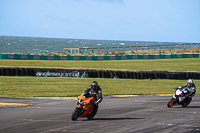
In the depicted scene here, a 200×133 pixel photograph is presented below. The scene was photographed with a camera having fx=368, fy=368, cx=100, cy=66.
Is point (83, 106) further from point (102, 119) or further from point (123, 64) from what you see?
point (123, 64)

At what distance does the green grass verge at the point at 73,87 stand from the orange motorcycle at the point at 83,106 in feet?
30.4

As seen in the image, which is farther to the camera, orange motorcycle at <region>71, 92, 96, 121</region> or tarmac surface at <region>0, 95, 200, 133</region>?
orange motorcycle at <region>71, 92, 96, 121</region>

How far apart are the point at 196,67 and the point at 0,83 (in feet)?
77.2

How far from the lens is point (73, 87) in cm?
2622

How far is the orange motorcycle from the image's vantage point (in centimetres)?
1233

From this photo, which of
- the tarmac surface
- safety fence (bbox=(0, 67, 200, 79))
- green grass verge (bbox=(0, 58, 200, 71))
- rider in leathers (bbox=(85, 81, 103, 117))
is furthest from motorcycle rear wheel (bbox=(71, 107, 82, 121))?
green grass verge (bbox=(0, 58, 200, 71))

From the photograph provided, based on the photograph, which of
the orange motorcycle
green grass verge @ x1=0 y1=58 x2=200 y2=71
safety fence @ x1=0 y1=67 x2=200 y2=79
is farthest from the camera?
green grass verge @ x1=0 y1=58 x2=200 y2=71

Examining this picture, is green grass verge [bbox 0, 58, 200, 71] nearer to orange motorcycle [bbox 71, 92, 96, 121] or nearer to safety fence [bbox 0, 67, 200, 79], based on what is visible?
safety fence [bbox 0, 67, 200, 79]

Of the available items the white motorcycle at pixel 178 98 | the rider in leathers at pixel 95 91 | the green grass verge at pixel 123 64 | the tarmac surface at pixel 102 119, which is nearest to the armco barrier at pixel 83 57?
the green grass verge at pixel 123 64

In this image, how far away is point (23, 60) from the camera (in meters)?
44.8

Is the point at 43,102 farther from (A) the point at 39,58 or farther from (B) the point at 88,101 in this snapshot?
(A) the point at 39,58

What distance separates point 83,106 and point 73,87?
13.9 metres

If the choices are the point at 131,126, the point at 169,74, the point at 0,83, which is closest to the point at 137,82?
the point at 169,74

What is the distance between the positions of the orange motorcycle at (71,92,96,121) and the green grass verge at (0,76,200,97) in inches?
365
